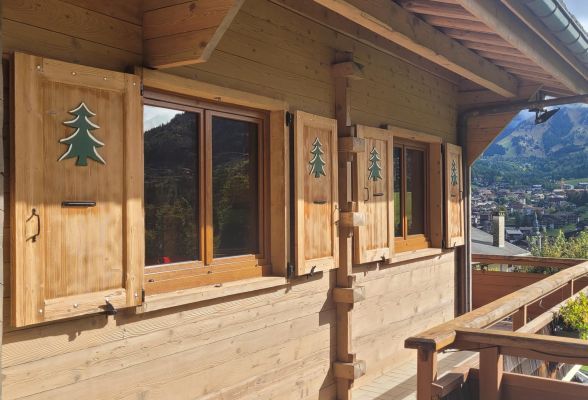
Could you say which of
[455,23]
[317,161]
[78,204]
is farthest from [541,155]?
[78,204]

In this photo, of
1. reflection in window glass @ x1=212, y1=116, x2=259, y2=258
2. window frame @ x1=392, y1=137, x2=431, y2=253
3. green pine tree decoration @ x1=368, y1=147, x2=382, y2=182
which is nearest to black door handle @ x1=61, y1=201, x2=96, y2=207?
reflection in window glass @ x1=212, y1=116, x2=259, y2=258

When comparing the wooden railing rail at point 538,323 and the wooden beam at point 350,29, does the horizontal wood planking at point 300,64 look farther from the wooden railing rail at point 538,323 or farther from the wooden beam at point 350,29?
the wooden railing rail at point 538,323

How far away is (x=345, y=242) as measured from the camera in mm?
4656

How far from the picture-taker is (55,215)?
255 centimetres

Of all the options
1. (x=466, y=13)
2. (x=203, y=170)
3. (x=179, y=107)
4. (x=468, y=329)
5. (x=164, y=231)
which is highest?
(x=466, y=13)

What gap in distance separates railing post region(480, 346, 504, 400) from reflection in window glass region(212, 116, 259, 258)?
5.38 ft

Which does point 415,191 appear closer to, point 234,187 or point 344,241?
point 344,241

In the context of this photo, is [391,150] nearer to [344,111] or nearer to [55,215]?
[344,111]

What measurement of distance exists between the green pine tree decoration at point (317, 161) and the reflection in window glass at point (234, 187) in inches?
Answer: 17.9

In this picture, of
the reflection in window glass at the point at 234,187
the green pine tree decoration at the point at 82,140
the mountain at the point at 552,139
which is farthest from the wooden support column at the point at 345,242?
the mountain at the point at 552,139

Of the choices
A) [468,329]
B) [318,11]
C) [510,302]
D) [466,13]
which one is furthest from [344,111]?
[468,329]

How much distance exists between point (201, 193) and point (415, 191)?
134 inches

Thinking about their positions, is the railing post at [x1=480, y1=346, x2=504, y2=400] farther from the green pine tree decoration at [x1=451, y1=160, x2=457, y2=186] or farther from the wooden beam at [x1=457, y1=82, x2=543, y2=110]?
the wooden beam at [x1=457, y1=82, x2=543, y2=110]

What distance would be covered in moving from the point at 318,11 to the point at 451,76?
9.54 ft
